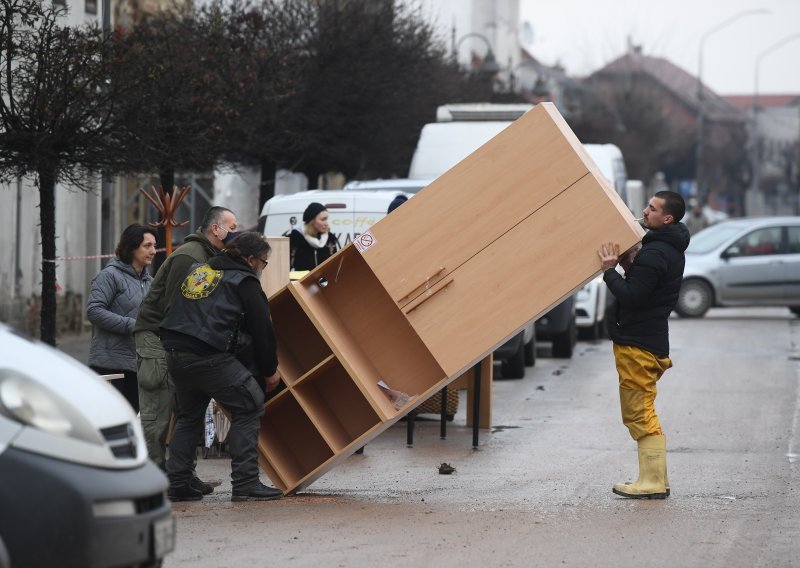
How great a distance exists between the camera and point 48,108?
532 inches

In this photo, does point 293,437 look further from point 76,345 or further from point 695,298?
point 695,298

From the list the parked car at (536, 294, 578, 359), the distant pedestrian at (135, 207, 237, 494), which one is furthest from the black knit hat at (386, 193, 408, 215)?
the distant pedestrian at (135, 207, 237, 494)

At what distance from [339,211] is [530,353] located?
14.2ft

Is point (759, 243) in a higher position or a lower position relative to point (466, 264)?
lower

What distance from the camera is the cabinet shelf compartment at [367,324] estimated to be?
9695 millimetres

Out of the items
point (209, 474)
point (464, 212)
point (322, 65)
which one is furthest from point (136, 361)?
point (322, 65)

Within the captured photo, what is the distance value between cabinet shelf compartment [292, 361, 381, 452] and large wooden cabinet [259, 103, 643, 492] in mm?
27

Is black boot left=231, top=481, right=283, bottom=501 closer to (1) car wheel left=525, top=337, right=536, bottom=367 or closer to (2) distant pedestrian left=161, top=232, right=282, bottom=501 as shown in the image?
(2) distant pedestrian left=161, top=232, right=282, bottom=501

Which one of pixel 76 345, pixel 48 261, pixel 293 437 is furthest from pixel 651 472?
pixel 76 345

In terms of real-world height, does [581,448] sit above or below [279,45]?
below

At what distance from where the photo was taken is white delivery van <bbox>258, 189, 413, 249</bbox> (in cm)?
1532

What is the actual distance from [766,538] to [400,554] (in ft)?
6.53

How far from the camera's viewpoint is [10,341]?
18.6 feet

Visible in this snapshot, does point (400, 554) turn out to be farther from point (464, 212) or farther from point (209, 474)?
point (209, 474)
